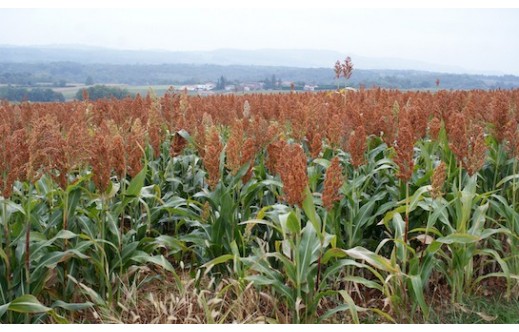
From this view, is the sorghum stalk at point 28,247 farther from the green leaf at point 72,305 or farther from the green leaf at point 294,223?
the green leaf at point 294,223

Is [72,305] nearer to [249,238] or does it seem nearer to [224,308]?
[224,308]

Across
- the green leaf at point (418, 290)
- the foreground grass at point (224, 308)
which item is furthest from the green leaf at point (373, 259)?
the foreground grass at point (224, 308)

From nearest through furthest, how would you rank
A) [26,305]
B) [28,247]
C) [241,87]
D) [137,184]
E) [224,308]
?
[26,305]
[28,247]
[224,308]
[137,184]
[241,87]

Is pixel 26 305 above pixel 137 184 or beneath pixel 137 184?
beneath

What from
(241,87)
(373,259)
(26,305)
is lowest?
(26,305)

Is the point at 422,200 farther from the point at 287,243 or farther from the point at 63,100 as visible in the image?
the point at 63,100

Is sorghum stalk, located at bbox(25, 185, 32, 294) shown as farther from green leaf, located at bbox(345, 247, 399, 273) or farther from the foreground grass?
green leaf, located at bbox(345, 247, 399, 273)

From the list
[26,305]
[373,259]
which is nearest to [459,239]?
[373,259]

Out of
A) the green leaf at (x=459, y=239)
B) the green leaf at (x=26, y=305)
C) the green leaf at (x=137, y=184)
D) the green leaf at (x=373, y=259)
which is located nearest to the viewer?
the green leaf at (x=26, y=305)

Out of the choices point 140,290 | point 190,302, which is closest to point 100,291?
point 140,290

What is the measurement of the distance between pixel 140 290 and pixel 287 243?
3.56 ft

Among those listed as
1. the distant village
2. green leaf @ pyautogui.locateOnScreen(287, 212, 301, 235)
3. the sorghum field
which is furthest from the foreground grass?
the distant village

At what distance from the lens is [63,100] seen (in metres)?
11.1

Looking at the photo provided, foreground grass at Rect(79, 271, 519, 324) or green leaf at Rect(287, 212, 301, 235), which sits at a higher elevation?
green leaf at Rect(287, 212, 301, 235)
